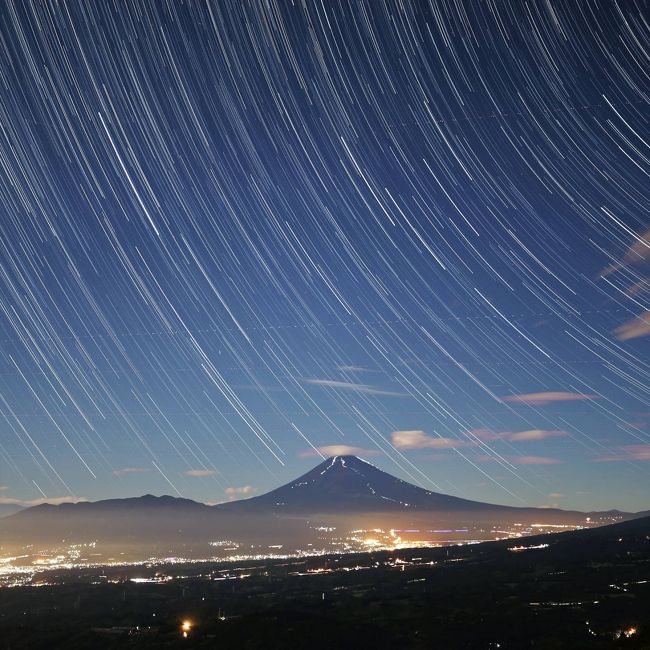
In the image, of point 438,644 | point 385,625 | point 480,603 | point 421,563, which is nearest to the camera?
point 438,644

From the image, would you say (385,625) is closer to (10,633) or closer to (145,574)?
(10,633)

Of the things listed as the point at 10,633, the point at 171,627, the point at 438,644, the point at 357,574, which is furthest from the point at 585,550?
the point at 10,633

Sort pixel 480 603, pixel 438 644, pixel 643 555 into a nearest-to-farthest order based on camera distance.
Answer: pixel 438 644, pixel 480 603, pixel 643 555

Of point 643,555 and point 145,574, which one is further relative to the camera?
point 145,574

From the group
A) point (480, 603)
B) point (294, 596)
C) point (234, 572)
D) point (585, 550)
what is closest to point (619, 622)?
point (480, 603)

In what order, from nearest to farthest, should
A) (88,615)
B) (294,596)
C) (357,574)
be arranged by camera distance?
1. (88,615)
2. (294,596)
3. (357,574)

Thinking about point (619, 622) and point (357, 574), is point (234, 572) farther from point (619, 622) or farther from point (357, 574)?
point (619, 622)
